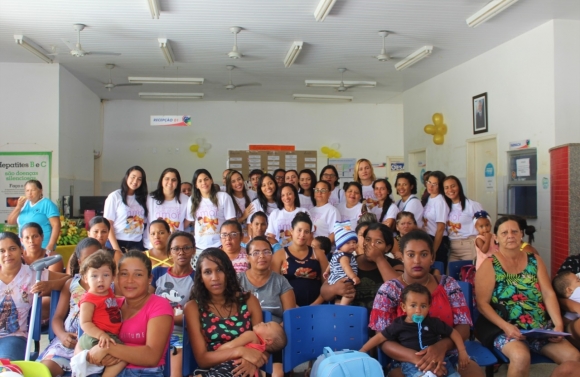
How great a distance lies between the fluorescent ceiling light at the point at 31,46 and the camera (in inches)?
264

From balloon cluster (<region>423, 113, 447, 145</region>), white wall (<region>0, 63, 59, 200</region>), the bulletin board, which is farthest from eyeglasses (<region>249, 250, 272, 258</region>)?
the bulletin board

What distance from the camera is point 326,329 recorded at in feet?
8.88

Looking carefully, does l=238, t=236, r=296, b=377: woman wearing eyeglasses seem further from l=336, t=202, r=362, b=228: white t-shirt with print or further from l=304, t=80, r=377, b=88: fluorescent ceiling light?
l=304, t=80, r=377, b=88: fluorescent ceiling light

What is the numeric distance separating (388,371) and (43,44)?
22.6ft

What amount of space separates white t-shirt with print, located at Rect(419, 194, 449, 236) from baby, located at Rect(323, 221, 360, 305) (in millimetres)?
2043

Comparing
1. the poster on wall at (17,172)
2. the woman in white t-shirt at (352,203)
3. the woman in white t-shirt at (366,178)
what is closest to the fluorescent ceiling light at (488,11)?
the woman in white t-shirt at (366,178)

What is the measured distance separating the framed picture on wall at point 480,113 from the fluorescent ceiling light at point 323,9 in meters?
3.09

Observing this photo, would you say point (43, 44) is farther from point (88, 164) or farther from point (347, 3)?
point (347, 3)

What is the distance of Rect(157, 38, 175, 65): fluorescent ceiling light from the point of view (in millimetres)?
6977

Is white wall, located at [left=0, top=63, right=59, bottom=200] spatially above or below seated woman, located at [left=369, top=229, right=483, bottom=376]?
above

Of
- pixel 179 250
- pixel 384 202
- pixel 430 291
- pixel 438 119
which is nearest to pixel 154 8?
pixel 384 202

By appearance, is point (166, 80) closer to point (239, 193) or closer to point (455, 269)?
point (239, 193)

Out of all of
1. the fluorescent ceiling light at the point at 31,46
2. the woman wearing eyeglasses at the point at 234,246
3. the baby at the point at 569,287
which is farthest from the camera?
the fluorescent ceiling light at the point at 31,46

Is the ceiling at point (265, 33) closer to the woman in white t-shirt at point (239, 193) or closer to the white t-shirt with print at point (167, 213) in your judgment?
the woman in white t-shirt at point (239, 193)
